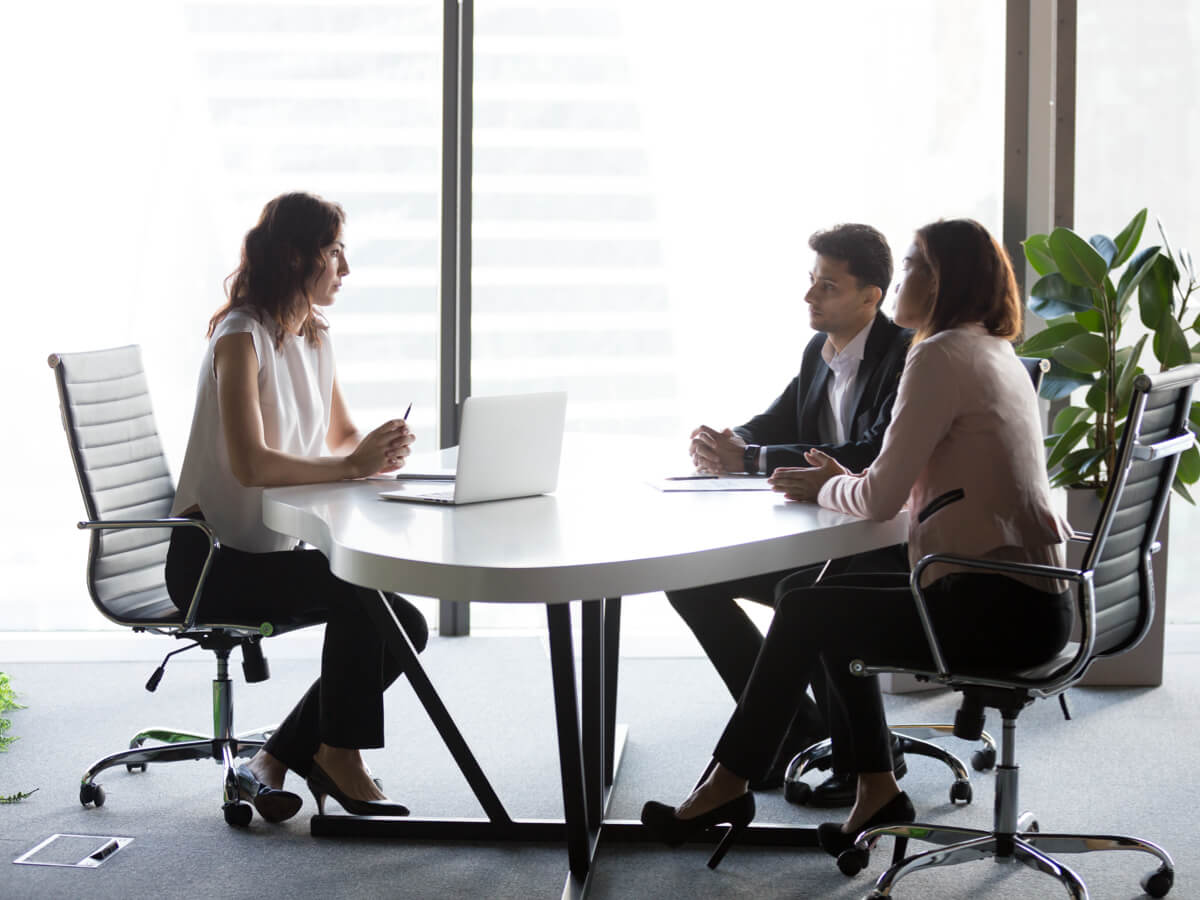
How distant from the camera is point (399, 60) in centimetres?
466

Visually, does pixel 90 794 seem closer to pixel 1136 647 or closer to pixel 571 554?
pixel 571 554

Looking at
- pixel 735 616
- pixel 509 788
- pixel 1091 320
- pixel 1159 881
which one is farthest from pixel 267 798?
pixel 1091 320

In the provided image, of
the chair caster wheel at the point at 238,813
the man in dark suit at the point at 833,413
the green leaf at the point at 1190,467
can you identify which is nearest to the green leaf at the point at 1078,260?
the green leaf at the point at 1190,467

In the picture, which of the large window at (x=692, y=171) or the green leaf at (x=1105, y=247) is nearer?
the green leaf at (x=1105, y=247)

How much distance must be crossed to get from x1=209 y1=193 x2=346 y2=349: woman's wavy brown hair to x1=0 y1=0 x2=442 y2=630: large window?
64.8 inches

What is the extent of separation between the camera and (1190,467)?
4.00 meters

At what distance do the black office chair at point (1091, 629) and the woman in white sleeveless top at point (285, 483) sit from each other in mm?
1124

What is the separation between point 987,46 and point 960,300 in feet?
7.86

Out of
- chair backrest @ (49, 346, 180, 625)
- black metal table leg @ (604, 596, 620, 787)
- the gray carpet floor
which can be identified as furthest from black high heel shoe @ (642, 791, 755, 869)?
chair backrest @ (49, 346, 180, 625)

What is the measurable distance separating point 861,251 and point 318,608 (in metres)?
1.58

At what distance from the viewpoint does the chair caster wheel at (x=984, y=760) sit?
3.37 metres

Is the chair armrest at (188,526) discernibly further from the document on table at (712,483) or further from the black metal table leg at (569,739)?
the document on table at (712,483)

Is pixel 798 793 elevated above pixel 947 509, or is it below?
below

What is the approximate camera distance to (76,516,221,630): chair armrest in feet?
9.45
